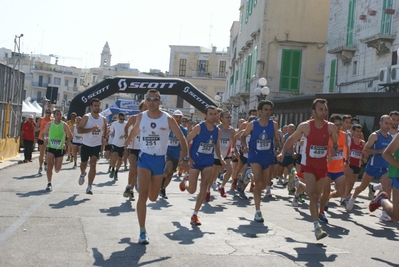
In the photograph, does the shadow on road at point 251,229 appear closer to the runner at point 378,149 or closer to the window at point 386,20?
the runner at point 378,149

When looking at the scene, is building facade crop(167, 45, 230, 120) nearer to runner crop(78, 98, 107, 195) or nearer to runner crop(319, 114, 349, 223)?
runner crop(78, 98, 107, 195)

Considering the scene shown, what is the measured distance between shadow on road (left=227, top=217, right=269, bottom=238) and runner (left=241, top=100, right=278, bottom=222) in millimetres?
635

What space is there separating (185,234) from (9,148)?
17.2 m

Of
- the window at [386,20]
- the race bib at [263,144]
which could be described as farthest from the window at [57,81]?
the race bib at [263,144]

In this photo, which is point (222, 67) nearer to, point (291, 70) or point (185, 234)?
point (291, 70)

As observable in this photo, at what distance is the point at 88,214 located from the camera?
10.2 meters

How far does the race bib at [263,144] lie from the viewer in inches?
434

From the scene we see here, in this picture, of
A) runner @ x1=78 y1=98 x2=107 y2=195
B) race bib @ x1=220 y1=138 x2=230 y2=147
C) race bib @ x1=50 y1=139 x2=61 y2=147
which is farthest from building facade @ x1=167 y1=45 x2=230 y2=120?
runner @ x1=78 y1=98 x2=107 y2=195

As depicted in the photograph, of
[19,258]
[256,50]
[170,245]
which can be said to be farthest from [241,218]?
[256,50]

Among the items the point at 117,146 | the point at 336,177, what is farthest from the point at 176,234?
the point at 117,146

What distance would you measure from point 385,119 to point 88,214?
18.3 feet

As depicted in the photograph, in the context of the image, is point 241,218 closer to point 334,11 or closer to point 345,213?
point 345,213

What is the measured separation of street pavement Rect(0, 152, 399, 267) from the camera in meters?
7.00

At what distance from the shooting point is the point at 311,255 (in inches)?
298
